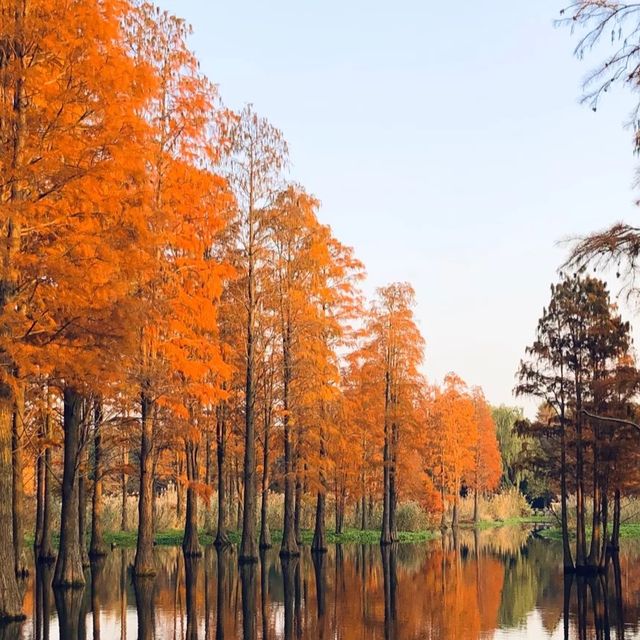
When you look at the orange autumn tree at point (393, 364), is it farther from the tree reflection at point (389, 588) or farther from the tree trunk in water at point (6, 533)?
the tree trunk in water at point (6, 533)

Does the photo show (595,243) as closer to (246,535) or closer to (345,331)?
(246,535)

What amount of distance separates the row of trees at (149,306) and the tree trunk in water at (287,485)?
89mm

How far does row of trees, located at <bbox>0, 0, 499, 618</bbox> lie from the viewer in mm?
16000

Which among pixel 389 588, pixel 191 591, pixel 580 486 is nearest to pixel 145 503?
pixel 191 591

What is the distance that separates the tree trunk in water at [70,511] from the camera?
877 inches

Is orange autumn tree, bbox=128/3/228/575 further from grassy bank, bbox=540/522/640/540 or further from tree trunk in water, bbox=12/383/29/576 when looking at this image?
grassy bank, bbox=540/522/640/540

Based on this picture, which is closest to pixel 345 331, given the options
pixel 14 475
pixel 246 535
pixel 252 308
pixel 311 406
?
pixel 311 406

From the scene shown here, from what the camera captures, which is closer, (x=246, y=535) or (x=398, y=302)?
(x=246, y=535)

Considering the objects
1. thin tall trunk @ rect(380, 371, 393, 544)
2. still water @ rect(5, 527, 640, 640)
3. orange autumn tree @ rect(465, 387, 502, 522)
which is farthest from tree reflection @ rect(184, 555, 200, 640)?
orange autumn tree @ rect(465, 387, 502, 522)

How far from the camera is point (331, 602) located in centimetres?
Result: 2039

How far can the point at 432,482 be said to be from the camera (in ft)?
196

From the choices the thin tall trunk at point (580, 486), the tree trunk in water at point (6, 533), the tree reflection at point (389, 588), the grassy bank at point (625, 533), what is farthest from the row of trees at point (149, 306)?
the grassy bank at point (625, 533)

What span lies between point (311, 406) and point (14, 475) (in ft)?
49.3

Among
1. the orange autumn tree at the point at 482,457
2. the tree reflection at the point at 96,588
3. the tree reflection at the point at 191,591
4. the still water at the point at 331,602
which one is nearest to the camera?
the tree reflection at the point at 191,591
